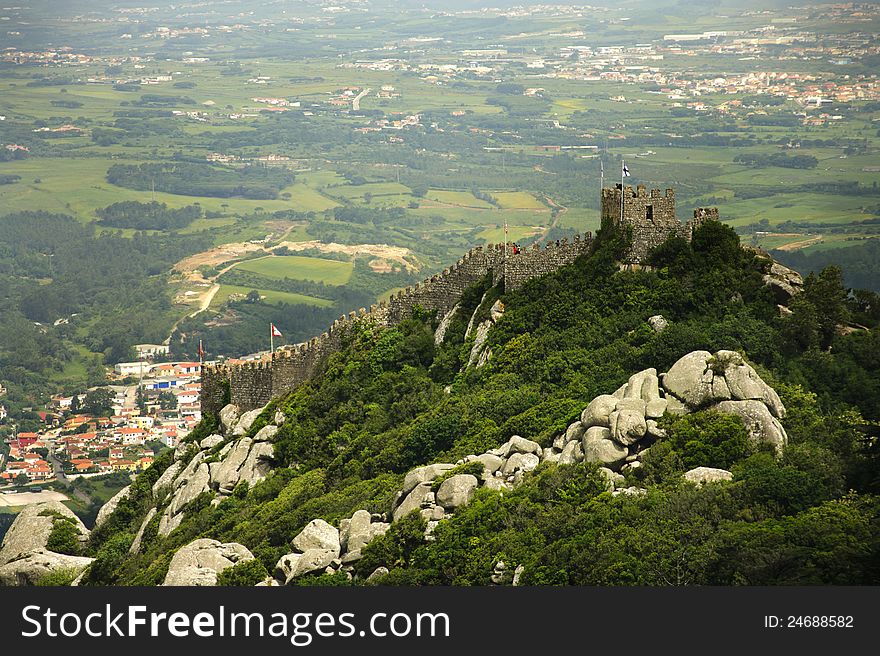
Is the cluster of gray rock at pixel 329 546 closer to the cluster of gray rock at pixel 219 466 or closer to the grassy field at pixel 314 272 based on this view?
the cluster of gray rock at pixel 219 466

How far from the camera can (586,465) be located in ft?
135

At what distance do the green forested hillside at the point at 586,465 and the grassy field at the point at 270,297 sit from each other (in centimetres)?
11529

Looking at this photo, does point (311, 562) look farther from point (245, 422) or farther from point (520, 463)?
point (245, 422)

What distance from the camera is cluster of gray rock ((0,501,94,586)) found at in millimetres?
58188

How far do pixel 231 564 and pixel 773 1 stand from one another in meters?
132

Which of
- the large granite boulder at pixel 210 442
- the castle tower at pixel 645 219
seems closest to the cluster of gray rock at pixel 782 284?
the castle tower at pixel 645 219

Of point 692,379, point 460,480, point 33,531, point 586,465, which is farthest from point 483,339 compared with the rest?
point 33,531

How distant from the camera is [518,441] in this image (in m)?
44.4

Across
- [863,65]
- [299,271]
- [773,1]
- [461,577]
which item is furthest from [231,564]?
[299,271]

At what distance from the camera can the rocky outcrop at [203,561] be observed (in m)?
43.4

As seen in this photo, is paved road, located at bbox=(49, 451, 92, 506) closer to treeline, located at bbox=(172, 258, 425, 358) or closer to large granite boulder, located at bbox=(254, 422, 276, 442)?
treeline, located at bbox=(172, 258, 425, 358)

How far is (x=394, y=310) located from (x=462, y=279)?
124 inches

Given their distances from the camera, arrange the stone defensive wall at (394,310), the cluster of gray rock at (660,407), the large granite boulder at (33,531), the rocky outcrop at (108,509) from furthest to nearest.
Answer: the rocky outcrop at (108,509) < the large granite boulder at (33,531) < the stone defensive wall at (394,310) < the cluster of gray rock at (660,407)

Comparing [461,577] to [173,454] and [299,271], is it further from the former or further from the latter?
[299,271]
